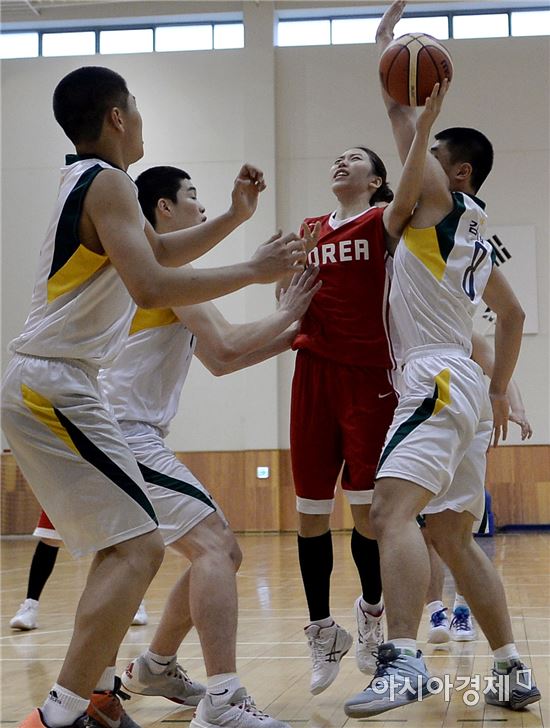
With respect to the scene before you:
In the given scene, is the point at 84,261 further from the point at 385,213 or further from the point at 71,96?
the point at 385,213

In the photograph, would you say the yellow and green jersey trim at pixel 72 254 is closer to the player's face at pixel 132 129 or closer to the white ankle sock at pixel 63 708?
the player's face at pixel 132 129

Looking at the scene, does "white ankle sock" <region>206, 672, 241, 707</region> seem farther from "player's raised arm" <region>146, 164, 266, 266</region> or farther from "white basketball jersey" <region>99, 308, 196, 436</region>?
"player's raised arm" <region>146, 164, 266, 266</region>

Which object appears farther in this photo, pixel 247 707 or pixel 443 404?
pixel 443 404

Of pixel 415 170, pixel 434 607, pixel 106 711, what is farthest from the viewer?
pixel 434 607

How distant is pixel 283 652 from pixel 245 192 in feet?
7.70

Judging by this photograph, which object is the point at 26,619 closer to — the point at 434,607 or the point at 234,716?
the point at 434,607

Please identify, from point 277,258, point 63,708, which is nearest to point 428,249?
point 277,258

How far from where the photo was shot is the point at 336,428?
3.76m

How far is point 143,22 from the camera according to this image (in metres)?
13.3

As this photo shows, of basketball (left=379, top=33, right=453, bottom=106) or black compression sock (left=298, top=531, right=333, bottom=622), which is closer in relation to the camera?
basketball (left=379, top=33, right=453, bottom=106)

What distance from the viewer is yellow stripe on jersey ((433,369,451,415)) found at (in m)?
3.09

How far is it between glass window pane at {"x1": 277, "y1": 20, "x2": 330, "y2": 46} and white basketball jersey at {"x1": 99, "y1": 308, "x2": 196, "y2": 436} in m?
10.6

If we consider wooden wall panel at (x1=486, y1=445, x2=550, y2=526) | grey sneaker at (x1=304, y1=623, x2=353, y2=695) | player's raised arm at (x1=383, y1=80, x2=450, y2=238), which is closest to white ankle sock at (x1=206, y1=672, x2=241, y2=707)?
grey sneaker at (x1=304, y1=623, x2=353, y2=695)

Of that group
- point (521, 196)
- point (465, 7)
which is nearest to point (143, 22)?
point (465, 7)
